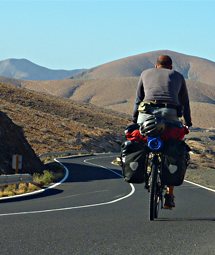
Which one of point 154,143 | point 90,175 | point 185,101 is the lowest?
point 90,175

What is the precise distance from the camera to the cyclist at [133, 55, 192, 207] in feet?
21.5

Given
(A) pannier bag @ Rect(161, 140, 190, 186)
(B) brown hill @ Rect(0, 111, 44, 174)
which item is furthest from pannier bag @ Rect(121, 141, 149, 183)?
(B) brown hill @ Rect(0, 111, 44, 174)

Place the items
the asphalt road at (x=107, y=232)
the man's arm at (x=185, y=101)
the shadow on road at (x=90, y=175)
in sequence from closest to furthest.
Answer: the asphalt road at (x=107, y=232), the man's arm at (x=185, y=101), the shadow on road at (x=90, y=175)

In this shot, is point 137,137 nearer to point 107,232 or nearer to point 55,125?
point 107,232

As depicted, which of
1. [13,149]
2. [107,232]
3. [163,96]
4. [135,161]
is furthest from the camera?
[13,149]

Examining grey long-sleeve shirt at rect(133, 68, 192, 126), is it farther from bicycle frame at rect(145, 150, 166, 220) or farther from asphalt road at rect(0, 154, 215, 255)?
asphalt road at rect(0, 154, 215, 255)

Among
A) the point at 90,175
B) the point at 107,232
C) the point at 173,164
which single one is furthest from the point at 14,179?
the point at 173,164

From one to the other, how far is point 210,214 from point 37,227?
10.8 feet

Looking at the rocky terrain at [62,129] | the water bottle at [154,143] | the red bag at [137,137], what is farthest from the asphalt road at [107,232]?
the rocky terrain at [62,129]

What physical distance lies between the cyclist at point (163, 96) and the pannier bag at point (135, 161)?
0.43 metres

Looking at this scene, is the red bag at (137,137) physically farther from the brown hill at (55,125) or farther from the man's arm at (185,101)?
the brown hill at (55,125)

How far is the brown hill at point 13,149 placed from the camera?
66.2 feet

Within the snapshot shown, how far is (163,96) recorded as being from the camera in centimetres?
664

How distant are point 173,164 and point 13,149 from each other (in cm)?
1606
